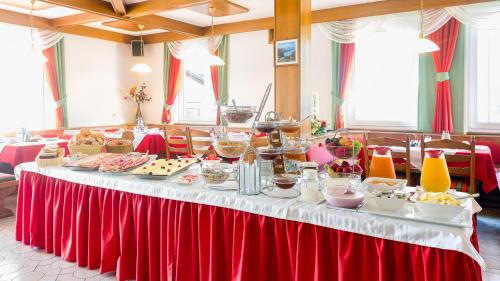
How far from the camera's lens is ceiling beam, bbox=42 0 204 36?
4.91 m

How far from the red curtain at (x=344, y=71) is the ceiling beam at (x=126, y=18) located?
107 inches

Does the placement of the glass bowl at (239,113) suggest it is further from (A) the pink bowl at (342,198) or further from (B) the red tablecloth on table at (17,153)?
(B) the red tablecloth on table at (17,153)

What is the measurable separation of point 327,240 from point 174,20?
5.75 m

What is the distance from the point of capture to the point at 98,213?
2.29 metres

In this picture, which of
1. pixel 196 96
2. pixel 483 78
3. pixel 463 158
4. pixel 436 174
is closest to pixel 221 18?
pixel 196 96

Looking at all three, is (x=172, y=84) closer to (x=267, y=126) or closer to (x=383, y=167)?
(x=267, y=126)

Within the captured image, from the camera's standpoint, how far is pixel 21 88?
6.01m

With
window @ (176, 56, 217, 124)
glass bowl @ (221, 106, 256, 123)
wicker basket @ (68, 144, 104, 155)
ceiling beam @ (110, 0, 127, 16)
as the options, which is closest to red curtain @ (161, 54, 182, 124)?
window @ (176, 56, 217, 124)

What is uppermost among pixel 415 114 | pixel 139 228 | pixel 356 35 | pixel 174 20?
pixel 174 20

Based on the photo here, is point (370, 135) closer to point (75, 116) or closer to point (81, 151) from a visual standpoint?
point (81, 151)

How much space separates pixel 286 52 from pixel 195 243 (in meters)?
2.68

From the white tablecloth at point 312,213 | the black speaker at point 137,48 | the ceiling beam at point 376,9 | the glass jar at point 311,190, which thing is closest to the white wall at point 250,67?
the ceiling beam at point 376,9

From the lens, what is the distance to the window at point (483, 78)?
4.80m

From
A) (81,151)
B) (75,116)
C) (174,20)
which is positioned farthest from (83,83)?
(81,151)
